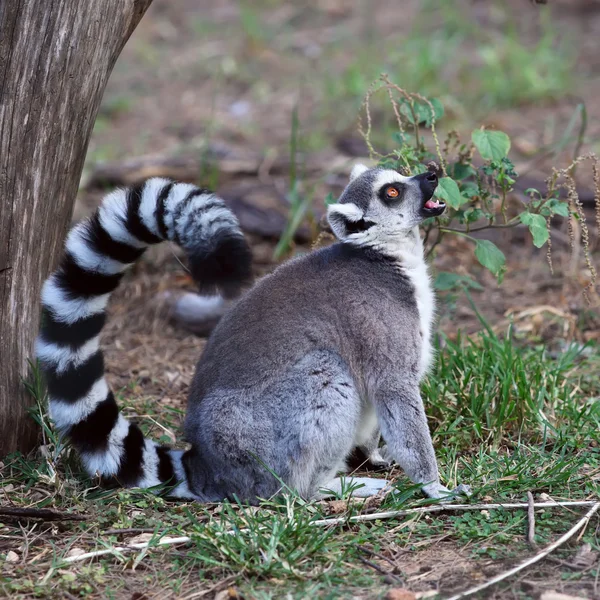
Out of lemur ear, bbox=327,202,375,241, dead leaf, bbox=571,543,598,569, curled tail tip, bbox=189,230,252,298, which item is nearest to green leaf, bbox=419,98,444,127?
lemur ear, bbox=327,202,375,241

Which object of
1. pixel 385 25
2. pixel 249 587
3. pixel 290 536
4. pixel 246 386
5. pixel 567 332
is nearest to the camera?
pixel 249 587

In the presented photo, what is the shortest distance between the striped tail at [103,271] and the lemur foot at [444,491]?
4.31ft

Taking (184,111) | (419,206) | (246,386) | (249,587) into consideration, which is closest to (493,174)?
(419,206)

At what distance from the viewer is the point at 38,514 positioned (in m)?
3.62

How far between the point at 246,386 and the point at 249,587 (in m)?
1.04

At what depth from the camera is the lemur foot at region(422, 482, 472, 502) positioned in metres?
3.78

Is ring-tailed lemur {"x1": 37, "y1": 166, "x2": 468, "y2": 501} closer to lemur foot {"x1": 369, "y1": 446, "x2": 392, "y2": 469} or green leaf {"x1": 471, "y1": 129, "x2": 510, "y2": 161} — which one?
lemur foot {"x1": 369, "y1": 446, "x2": 392, "y2": 469}

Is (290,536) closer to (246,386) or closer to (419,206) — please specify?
(246,386)

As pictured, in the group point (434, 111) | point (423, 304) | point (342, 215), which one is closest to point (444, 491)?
point (423, 304)

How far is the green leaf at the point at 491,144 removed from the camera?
4.36 meters

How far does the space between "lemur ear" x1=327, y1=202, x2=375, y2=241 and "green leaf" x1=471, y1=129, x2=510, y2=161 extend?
0.78 m

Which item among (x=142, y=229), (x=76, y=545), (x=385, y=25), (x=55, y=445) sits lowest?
(x=76, y=545)

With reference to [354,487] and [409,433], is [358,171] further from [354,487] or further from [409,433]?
[354,487]

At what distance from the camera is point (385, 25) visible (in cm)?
1178
